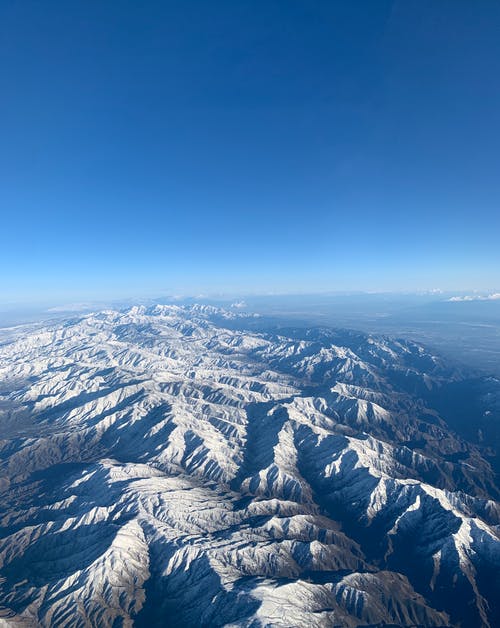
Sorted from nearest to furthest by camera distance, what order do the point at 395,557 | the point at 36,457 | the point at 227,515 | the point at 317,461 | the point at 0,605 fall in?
the point at 0,605 → the point at 395,557 → the point at 227,515 → the point at 317,461 → the point at 36,457

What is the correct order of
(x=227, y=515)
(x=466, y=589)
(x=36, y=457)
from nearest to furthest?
(x=466, y=589) < (x=227, y=515) < (x=36, y=457)

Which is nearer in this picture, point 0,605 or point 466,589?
point 0,605

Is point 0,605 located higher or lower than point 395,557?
higher

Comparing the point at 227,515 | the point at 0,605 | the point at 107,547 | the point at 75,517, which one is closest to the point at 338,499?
the point at 227,515

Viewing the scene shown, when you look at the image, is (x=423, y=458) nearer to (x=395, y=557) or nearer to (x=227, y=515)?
(x=395, y=557)

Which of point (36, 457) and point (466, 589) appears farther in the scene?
point (36, 457)

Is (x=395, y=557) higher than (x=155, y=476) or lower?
lower

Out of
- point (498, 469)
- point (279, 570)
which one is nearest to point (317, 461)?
point (279, 570)

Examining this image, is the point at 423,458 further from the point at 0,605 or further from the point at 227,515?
the point at 0,605

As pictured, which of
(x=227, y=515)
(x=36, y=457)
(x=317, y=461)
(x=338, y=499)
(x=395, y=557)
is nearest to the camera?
(x=395, y=557)
